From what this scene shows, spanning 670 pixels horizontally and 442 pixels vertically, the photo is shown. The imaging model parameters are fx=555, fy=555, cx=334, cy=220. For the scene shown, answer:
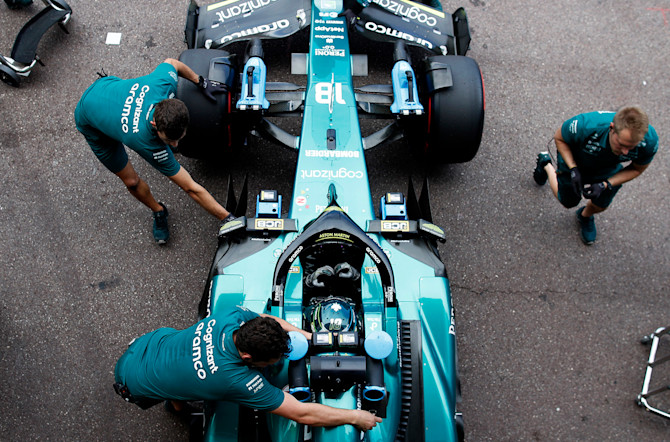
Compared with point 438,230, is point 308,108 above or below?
above

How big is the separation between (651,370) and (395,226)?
7.62 ft

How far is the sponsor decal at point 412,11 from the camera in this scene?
4770mm

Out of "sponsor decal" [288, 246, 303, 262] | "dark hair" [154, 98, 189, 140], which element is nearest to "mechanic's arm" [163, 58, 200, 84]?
"dark hair" [154, 98, 189, 140]

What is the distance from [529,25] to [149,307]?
15.2 ft

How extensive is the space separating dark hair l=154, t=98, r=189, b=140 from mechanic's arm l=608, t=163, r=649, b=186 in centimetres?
306

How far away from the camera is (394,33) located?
4.77m

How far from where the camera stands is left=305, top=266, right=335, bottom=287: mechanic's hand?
321cm

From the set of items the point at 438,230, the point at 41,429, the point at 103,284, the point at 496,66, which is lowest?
the point at 41,429

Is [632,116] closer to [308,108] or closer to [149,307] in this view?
[308,108]

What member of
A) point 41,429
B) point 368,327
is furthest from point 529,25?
point 41,429

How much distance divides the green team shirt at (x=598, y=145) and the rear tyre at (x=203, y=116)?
2566mm

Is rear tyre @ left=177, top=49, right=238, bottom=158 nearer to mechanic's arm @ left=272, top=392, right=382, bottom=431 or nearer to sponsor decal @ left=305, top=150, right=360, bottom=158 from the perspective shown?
sponsor decal @ left=305, top=150, right=360, bottom=158

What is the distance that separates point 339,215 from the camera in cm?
315

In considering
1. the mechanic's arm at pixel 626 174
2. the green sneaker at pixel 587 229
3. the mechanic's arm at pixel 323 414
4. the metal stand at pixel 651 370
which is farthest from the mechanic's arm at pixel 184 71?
the metal stand at pixel 651 370
